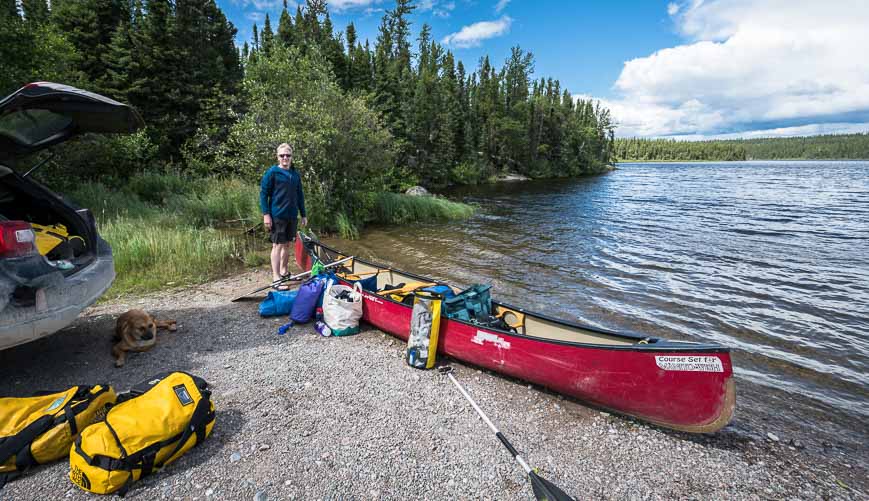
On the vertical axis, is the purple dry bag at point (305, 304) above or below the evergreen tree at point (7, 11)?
below

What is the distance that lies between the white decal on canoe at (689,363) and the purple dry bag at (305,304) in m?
4.66

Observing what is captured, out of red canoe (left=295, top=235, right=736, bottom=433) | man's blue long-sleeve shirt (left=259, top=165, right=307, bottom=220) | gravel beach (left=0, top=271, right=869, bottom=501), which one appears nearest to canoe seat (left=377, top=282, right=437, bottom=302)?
red canoe (left=295, top=235, right=736, bottom=433)

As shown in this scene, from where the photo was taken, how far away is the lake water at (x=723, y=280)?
5.04 meters

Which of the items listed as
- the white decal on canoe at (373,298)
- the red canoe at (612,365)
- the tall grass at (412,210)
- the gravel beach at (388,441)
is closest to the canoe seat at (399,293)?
the white decal on canoe at (373,298)

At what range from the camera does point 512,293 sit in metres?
8.55

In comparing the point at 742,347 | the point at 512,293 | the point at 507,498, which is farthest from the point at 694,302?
the point at 507,498

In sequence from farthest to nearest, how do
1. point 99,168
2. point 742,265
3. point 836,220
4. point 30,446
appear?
point 836,220
point 99,168
point 742,265
point 30,446

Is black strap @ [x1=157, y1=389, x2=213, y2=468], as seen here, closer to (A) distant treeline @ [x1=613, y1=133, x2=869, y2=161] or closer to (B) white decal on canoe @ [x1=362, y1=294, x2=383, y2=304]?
(B) white decal on canoe @ [x1=362, y1=294, x2=383, y2=304]

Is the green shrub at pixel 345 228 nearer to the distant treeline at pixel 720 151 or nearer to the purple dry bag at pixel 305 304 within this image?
the purple dry bag at pixel 305 304

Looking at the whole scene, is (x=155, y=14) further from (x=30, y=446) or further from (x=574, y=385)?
(x=574, y=385)

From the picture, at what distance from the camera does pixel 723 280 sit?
9305mm

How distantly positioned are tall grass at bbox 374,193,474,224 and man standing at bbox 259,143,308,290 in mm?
9118


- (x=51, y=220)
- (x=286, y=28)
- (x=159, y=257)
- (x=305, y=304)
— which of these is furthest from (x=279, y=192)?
(x=286, y=28)

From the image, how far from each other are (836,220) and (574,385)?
21.1 meters
